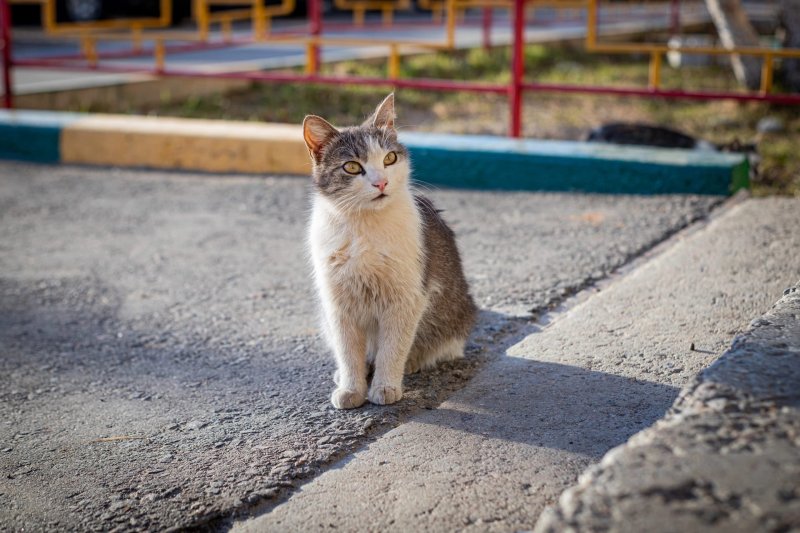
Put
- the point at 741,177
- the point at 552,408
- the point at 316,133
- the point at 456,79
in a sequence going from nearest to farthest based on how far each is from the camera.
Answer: the point at 552,408, the point at 316,133, the point at 741,177, the point at 456,79

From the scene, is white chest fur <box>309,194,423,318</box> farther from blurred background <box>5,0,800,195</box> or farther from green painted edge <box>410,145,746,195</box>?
blurred background <box>5,0,800,195</box>

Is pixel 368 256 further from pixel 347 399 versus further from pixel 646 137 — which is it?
pixel 646 137

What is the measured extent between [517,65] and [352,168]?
3.45 m

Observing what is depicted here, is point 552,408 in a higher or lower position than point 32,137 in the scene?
lower

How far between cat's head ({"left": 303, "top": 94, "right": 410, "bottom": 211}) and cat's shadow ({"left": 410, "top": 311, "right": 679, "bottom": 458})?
0.69 metres

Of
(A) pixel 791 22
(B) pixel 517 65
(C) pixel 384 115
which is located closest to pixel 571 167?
(B) pixel 517 65

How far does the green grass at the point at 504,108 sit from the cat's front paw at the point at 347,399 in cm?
388

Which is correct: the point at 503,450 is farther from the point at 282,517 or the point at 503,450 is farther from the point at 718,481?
the point at 718,481

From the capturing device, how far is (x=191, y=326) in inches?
155

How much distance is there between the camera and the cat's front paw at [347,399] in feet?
9.93

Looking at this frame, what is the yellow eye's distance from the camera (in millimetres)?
3068

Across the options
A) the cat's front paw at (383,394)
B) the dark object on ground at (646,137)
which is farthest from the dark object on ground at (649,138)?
the cat's front paw at (383,394)

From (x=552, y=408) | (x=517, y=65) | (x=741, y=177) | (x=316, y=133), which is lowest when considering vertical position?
(x=552, y=408)

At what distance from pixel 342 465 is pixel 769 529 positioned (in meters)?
1.28
